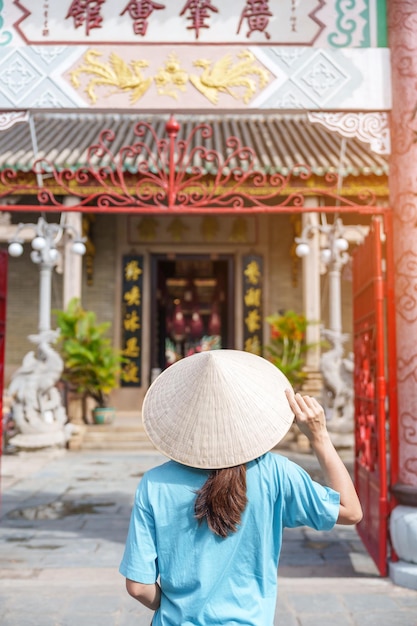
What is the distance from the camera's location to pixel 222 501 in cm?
140

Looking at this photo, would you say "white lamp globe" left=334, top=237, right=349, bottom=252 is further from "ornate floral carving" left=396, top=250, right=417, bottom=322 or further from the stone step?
"ornate floral carving" left=396, top=250, right=417, bottom=322

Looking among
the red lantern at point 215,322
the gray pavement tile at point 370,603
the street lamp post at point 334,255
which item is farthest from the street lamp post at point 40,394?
the gray pavement tile at point 370,603

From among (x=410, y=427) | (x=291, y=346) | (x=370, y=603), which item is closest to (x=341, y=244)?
(x=291, y=346)

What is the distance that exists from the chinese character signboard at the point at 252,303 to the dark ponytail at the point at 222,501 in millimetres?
11469

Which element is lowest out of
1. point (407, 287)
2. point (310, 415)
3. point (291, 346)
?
point (310, 415)

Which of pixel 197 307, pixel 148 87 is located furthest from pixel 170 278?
pixel 148 87

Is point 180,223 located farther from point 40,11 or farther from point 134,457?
point 40,11

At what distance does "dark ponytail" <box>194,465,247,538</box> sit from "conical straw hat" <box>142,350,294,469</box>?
37mm

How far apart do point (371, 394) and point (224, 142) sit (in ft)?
29.5

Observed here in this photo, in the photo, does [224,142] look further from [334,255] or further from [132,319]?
[132,319]

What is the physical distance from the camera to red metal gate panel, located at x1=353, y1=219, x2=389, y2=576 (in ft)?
13.3

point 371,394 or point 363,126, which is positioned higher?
point 363,126

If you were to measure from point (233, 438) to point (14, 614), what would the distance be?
261 cm

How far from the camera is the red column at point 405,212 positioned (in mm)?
3945
